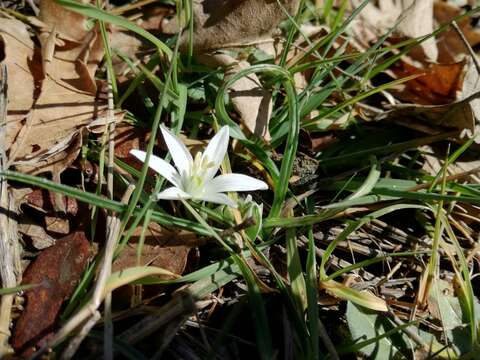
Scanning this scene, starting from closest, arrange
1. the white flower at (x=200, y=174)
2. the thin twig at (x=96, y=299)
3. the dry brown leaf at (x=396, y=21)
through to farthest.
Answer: the thin twig at (x=96, y=299) < the white flower at (x=200, y=174) < the dry brown leaf at (x=396, y=21)

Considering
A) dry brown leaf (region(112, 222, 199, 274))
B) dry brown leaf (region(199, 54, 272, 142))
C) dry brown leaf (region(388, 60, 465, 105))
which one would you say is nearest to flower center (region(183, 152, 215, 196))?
dry brown leaf (region(112, 222, 199, 274))

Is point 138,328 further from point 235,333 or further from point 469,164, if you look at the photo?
point 469,164

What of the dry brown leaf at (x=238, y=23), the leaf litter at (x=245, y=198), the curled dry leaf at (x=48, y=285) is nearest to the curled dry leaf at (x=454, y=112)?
the leaf litter at (x=245, y=198)

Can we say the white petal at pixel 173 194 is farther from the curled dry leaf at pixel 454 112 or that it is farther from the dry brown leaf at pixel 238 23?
the curled dry leaf at pixel 454 112

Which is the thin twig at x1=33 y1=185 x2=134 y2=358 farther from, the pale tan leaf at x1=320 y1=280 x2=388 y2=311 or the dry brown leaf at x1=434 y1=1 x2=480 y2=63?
the dry brown leaf at x1=434 y1=1 x2=480 y2=63

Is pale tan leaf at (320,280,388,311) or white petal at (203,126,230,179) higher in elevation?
white petal at (203,126,230,179)

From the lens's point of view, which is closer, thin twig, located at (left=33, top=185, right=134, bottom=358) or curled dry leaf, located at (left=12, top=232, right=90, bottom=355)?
thin twig, located at (left=33, top=185, right=134, bottom=358)

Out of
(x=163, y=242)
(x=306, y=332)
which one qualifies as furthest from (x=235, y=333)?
(x=163, y=242)
